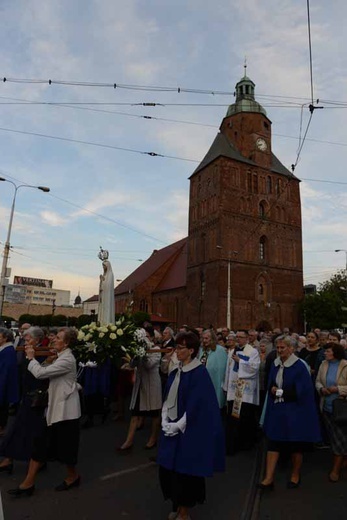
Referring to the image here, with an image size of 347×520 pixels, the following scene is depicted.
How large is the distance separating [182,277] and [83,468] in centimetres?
4349

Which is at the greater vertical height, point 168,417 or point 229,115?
point 229,115

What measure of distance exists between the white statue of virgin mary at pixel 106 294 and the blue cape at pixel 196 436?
4056 mm

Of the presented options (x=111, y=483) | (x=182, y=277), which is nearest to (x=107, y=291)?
(x=111, y=483)

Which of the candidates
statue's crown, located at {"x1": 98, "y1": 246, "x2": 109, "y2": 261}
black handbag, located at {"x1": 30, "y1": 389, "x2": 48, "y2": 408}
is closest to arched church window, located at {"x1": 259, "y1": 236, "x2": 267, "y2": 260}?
statue's crown, located at {"x1": 98, "y1": 246, "x2": 109, "y2": 261}

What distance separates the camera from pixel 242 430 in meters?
6.38

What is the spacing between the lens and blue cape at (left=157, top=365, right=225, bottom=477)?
3.51 metres

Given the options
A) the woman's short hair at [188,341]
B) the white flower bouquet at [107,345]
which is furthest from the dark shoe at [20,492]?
→ the woman's short hair at [188,341]

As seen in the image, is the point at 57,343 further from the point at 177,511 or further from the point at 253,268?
the point at 253,268

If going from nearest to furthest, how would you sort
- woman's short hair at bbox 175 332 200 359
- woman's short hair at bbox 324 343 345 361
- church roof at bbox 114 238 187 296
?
woman's short hair at bbox 175 332 200 359 < woman's short hair at bbox 324 343 345 361 < church roof at bbox 114 238 187 296

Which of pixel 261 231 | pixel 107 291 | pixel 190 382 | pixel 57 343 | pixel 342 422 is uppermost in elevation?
pixel 261 231

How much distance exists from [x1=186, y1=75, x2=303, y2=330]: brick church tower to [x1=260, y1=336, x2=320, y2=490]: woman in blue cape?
3185 centimetres

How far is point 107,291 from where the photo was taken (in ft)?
27.5

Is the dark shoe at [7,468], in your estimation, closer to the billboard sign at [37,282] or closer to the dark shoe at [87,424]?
the dark shoe at [87,424]

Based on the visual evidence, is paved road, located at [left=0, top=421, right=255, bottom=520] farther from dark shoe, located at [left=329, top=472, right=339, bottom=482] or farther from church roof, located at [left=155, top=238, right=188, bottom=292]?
church roof, located at [left=155, top=238, right=188, bottom=292]
